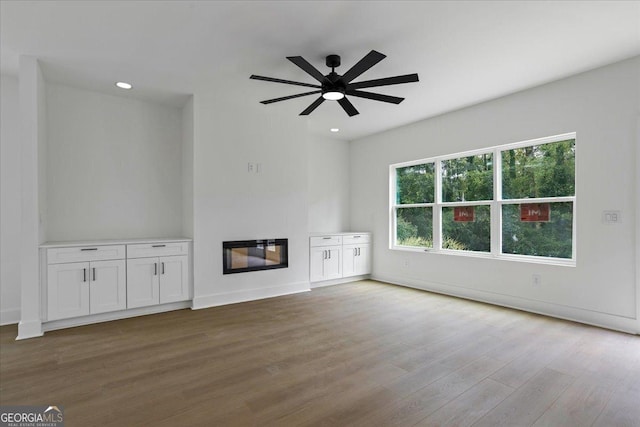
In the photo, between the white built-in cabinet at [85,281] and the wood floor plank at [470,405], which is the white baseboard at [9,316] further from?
the wood floor plank at [470,405]

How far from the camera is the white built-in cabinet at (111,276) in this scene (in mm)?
3540

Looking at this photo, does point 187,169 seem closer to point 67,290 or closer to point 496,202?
point 67,290

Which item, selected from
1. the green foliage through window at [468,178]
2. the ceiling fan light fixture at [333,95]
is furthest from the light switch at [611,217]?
the ceiling fan light fixture at [333,95]

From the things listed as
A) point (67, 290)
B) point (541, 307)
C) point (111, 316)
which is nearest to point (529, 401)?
point (541, 307)

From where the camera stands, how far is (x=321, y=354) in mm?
2900

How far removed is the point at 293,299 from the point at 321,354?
1.96 m

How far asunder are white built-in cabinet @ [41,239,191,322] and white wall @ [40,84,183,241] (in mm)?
689

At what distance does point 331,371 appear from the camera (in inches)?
101

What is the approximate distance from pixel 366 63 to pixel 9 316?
472 cm

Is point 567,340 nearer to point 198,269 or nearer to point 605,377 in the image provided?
point 605,377

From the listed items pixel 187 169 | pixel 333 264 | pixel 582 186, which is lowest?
pixel 333 264

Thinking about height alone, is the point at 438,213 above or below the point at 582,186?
below

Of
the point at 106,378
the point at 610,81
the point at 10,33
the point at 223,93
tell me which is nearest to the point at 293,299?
the point at 106,378

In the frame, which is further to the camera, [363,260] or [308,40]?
[363,260]
